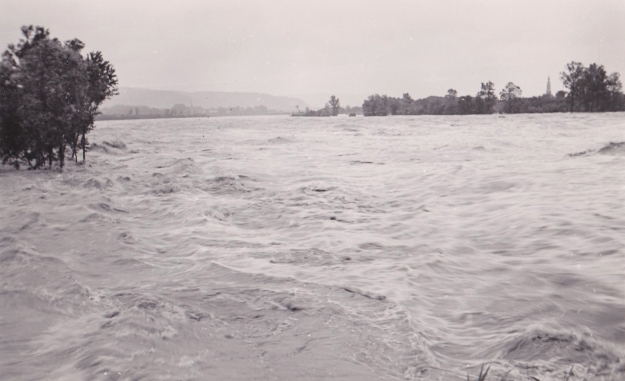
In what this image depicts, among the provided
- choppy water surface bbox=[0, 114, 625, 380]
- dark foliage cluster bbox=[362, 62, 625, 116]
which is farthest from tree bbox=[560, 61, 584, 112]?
choppy water surface bbox=[0, 114, 625, 380]

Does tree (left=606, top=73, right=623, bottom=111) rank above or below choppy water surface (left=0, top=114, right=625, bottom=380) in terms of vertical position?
above

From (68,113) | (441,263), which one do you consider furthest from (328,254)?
(68,113)

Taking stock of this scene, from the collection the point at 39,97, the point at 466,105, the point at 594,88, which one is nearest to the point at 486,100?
the point at 466,105

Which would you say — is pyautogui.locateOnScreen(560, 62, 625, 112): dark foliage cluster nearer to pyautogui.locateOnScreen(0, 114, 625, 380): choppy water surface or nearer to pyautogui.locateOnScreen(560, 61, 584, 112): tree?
pyautogui.locateOnScreen(560, 61, 584, 112): tree

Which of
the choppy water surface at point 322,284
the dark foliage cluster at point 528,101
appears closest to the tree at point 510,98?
the dark foliage cluster at point 528,101

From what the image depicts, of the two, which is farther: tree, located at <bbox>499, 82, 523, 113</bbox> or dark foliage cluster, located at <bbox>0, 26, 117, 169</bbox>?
tree, located at <bbox>499, 82, 523, 113</bbox>

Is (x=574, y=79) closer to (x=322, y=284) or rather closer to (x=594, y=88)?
(x=594, y=88)
